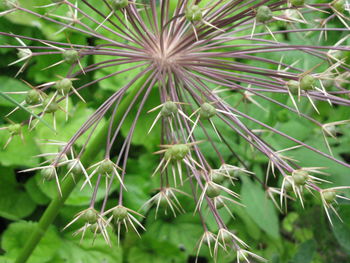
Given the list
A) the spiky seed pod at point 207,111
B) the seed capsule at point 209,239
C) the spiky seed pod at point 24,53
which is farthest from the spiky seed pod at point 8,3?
the seed capsule at point 209,239

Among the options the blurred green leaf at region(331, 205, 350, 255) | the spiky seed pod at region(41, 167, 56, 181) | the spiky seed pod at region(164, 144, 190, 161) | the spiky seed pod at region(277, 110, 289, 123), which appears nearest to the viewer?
the spiky seed pod at region(164, 144, 190, 161)

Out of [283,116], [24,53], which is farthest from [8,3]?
[283,116]

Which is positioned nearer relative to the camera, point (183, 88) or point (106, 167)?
point (106, 167)

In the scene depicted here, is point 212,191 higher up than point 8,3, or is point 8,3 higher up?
point 8,3

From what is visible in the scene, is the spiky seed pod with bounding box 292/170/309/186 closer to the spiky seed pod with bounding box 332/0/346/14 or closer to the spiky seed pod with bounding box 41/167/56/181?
the spiky seed pod with bounding box 332/0/346/14

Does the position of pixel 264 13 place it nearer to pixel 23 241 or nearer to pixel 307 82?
pixel 307 82

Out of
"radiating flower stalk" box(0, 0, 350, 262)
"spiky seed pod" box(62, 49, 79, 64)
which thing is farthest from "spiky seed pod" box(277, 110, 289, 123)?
"spiky seed pod" box(62, 49, 79, 64)

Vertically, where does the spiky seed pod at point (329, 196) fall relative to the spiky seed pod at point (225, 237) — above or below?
above

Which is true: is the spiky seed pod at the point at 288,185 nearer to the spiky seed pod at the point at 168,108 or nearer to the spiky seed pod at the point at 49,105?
the spiky seed pod at the point at 168,108
